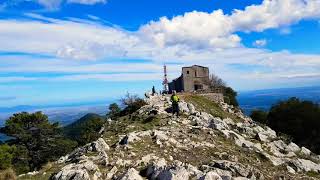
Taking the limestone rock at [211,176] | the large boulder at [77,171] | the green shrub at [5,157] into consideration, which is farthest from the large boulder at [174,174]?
the green shrub at [5,157]

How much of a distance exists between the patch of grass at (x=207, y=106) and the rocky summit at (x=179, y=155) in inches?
434

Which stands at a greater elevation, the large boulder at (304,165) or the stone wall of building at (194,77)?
the stone wall of building at (194,77)

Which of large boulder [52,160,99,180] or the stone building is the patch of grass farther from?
large boulder [52,160,99,180]

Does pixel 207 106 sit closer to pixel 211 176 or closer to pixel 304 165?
pixel 304 165

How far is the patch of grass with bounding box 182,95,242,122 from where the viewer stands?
55106 millimetres

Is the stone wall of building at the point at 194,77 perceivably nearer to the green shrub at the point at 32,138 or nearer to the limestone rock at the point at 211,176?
the green shrub at the point at 32,138

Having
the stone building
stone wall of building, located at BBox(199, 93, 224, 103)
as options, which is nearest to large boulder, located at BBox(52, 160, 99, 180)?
stone wall of building, located at BBox(199, 93, 224, 103)

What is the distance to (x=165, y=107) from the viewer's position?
1890 inches

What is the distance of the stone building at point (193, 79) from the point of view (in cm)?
8050

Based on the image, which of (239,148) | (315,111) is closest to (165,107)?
(239,148)

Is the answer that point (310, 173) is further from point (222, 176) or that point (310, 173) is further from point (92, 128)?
point (92, 128)

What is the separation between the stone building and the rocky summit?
120 ft

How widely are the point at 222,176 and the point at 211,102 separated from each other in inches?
1618

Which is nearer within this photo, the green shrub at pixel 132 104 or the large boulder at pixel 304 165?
the large boulder at pixel 304 165
